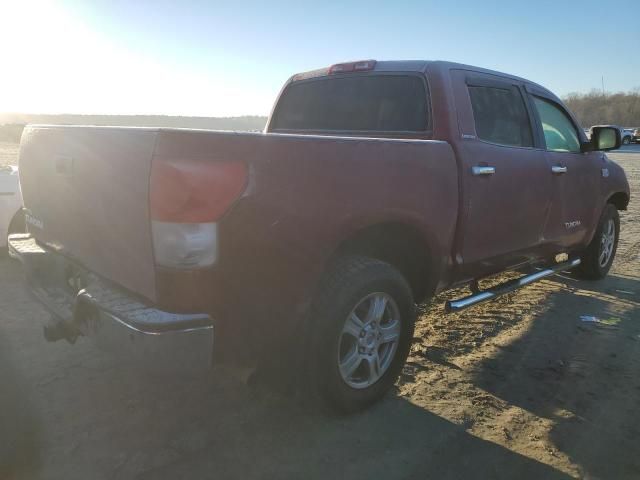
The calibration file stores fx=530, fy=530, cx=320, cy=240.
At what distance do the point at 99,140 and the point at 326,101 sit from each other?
2174mm

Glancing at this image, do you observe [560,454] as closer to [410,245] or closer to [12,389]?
[410,245]

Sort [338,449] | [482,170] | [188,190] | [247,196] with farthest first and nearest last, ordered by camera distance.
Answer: [482,170], [338,449], [247,196], [188,190]

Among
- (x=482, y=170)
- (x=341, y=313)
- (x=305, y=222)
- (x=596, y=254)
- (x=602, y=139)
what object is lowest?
(x=596, y=254)

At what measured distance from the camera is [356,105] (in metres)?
4.05

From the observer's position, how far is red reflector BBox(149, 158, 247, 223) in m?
2.13

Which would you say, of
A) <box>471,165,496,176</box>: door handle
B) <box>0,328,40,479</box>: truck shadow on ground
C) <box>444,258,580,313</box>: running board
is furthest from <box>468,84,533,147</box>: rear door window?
<box>0,328,40,479</box>: truck shadow on ground

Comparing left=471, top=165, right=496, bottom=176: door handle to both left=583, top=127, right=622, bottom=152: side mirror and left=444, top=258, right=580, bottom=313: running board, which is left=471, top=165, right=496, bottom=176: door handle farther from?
left=583, top=127, right=622, bottom=152: side mirror

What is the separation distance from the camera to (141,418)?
2.91 metres

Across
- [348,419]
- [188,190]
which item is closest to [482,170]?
[348,419]

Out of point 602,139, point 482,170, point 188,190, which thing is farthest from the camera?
point 602,139

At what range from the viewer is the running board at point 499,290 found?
11.7 feet

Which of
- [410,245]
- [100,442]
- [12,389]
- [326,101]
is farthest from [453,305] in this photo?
[12,389]

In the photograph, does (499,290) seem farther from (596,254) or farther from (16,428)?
(16,428)

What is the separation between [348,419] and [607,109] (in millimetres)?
98992
